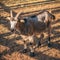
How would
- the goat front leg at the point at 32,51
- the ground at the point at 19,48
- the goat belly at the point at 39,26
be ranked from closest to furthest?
the ground at the point at 19,48 → the goat front leg at the point at 32,51 → the goat belly at the point at 39,26

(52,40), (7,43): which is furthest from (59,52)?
(7,43)

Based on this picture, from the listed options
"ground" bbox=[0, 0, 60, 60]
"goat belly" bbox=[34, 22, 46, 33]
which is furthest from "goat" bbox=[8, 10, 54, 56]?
"ground" bbox=[0, 0, 60, 60]

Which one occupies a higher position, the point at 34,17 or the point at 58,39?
the point at 34,17

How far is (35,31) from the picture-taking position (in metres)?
7.80

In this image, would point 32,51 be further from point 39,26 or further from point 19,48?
point 39,26

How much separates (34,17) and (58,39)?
1730mm

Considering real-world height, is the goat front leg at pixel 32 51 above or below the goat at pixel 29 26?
below

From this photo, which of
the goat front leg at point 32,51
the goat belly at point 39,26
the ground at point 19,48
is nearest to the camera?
the ground at point 19,48

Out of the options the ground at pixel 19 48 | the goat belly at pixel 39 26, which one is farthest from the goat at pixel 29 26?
the ground at pixel 19 48

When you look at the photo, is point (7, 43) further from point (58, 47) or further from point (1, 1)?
point (1, 1)

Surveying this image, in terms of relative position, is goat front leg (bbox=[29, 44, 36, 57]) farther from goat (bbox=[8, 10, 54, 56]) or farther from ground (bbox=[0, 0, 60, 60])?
ground (bbox=[0, 0, 60, 60])

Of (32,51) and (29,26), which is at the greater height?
(29,26)

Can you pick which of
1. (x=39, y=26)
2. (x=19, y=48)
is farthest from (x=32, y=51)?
(x=39, y=26)

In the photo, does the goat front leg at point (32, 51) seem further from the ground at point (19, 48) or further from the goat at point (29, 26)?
the ground at point (19, 48)
